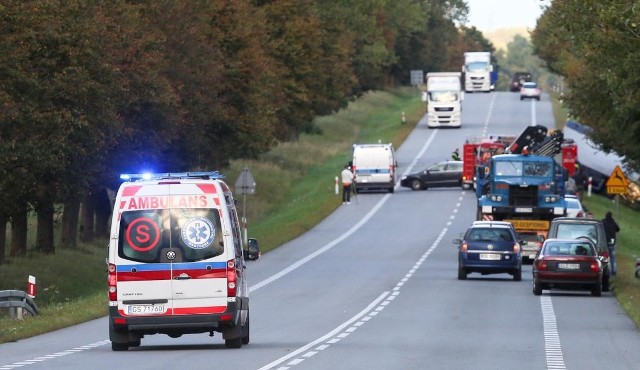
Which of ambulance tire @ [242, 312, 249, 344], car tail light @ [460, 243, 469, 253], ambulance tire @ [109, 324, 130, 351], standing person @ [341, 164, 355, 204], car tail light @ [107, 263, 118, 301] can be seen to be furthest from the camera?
standing person @ [341, 164, 355, 204]

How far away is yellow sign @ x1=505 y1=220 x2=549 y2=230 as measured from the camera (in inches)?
1928

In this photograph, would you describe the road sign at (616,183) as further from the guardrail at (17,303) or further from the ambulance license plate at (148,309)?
the ambulance license plate at (148,309)

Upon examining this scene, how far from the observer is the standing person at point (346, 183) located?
227ft

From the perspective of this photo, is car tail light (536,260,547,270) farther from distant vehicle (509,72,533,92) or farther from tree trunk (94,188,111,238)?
distant vehicle (509,72,533,92)

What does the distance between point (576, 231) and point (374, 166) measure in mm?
Result: 32089

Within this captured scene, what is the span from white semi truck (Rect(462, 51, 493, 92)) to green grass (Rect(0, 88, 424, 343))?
517 cm

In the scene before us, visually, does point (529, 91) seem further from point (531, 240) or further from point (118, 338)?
point (118, 338)

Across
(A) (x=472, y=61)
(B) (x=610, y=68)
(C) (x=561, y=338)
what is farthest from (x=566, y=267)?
(A) (x=472, y=61)

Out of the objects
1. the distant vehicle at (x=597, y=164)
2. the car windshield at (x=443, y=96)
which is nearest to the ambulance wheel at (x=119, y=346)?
the distant vehicle at (x=597, y=164)

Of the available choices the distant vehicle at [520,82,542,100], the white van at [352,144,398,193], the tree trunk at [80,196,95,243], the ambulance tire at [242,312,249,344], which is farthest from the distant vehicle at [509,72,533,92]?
the ambulance tire at [242,312,249,344]

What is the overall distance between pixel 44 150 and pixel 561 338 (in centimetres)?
1808

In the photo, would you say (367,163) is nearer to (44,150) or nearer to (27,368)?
(44,150)

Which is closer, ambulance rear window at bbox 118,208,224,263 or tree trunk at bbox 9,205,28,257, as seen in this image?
ambulance rear window at bbox 118,208,224,263

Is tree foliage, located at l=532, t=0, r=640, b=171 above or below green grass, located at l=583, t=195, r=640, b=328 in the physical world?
above
